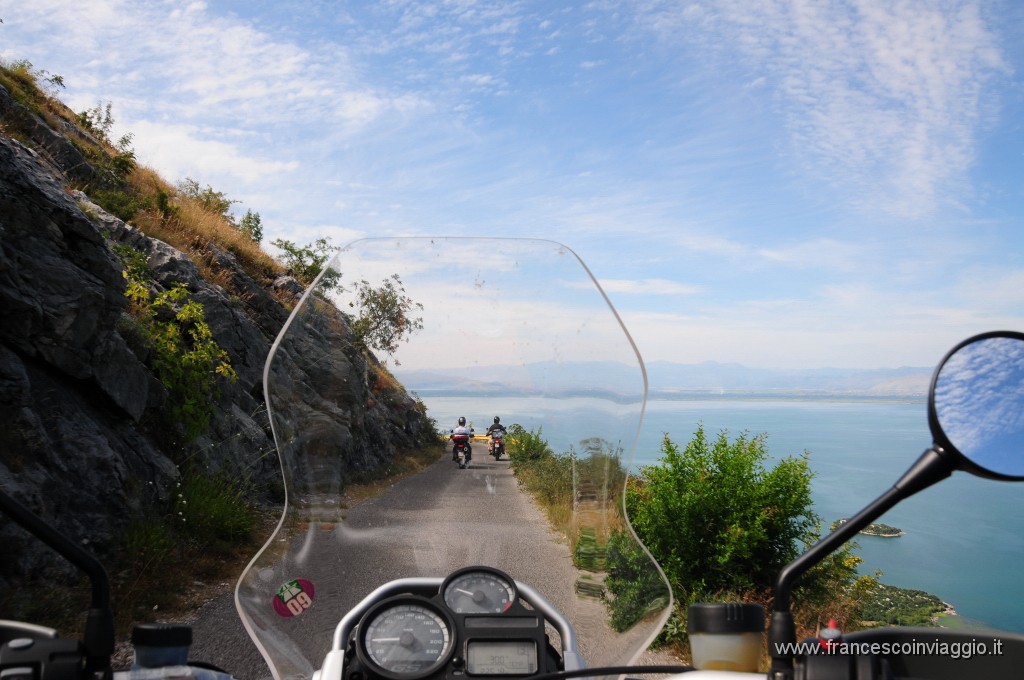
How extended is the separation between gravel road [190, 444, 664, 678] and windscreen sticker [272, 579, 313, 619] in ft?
0.05

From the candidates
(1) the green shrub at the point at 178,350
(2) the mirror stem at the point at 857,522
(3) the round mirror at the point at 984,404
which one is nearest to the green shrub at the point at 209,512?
(1) the green shrub at the point at 178,350

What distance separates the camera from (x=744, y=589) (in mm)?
7316

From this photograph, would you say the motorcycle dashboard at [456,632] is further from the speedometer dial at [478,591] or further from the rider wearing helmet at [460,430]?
the rider wearing helmet at [460,430]

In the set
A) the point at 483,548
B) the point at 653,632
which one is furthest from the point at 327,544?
the point at 653,632

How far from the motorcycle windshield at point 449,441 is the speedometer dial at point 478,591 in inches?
1.3

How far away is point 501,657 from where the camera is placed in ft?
5.58

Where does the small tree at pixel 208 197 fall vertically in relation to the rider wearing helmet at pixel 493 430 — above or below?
above

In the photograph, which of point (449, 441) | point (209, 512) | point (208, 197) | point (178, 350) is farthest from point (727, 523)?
point (208, 197)

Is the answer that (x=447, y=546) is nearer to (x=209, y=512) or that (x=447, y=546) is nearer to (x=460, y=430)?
(x=460, y=430)

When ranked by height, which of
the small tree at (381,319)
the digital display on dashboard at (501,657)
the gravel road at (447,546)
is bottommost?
the digital display on dashboard at (501,657)

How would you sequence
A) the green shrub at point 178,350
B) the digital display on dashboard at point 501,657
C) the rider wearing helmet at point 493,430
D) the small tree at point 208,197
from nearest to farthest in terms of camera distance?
the digital display on dashboard at point 501,657 → the rider wearing helmet at point 493,430 → the green shrub at point 178,350 → the small tree at point 208,197

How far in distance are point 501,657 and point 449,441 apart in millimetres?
518

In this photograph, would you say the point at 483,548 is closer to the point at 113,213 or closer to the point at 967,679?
the point at 967,679

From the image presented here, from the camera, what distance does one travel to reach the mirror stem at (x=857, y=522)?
133 centimetres
